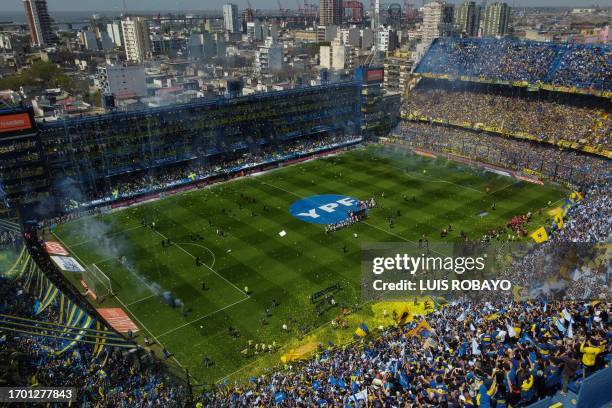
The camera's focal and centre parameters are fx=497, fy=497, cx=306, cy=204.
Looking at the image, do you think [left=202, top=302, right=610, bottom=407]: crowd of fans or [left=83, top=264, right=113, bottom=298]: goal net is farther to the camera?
[left=83, top=264, right=113, bottom=298]: goal net

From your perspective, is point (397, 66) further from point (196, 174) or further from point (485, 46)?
point (196, 174)

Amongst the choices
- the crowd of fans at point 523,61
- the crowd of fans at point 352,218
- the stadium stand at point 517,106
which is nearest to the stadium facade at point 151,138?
the stadium stand at point 517,106

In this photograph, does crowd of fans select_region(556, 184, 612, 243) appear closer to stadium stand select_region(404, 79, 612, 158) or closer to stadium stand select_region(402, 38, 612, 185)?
stadium stand select_region(402, 38, 612, 185)

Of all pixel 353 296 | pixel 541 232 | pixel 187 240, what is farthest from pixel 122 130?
pixel 541 232

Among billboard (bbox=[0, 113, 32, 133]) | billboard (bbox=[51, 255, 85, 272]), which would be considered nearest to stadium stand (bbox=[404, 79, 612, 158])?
billboard (bbox=[0, 113, 32, 133])

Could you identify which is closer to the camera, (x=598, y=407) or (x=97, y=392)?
(x=598, y=407)

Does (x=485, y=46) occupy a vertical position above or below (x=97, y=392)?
above
